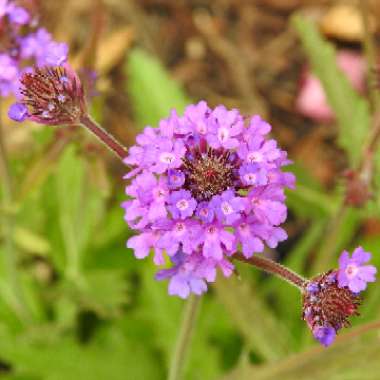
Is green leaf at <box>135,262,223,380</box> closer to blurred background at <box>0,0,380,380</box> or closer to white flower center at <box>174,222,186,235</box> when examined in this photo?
blurred background at <box>0,0,380,380</box>

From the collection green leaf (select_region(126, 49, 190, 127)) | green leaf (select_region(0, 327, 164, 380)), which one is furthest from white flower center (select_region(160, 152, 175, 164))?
green leaf (select_region(126, 49, 190, 127))

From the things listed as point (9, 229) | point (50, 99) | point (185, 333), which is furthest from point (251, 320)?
point (50, 99)

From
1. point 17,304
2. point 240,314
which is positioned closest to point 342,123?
point 240,314

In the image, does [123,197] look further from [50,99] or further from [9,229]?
[50,99]

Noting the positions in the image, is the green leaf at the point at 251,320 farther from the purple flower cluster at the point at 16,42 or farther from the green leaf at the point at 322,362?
the purple flower cluster at the point at 16,42

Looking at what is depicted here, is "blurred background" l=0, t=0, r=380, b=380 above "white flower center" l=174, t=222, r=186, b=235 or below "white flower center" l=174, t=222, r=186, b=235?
above
